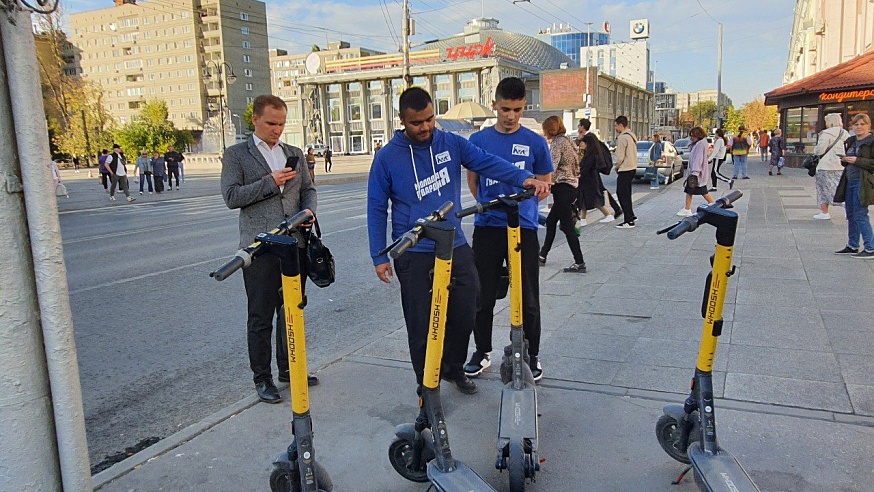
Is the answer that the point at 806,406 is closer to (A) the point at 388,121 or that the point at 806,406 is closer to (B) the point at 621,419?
(B) the point at 621,419

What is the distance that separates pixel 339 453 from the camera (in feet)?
11.3

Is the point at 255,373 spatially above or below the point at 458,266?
below

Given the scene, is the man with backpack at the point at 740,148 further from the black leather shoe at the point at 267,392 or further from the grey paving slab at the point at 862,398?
the black leather shoe at the point at 267,392

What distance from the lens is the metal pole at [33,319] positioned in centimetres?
239

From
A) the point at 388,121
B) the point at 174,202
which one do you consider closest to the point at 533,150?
the point at 174,202

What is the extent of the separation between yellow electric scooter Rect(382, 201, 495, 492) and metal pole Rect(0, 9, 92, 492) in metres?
1.38

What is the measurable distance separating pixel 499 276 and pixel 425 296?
0.99 m

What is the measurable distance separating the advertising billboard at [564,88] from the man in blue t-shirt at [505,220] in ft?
230

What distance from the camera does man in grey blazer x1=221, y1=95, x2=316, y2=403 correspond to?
4.09 metres

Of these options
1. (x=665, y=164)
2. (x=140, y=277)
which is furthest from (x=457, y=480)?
(x=665, y=164)

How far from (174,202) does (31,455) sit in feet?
71.5

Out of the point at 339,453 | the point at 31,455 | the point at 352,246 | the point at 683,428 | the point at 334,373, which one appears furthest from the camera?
the point at 352,246

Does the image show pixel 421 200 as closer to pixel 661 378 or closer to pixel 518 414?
pixel 518 414

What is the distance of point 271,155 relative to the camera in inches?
170
